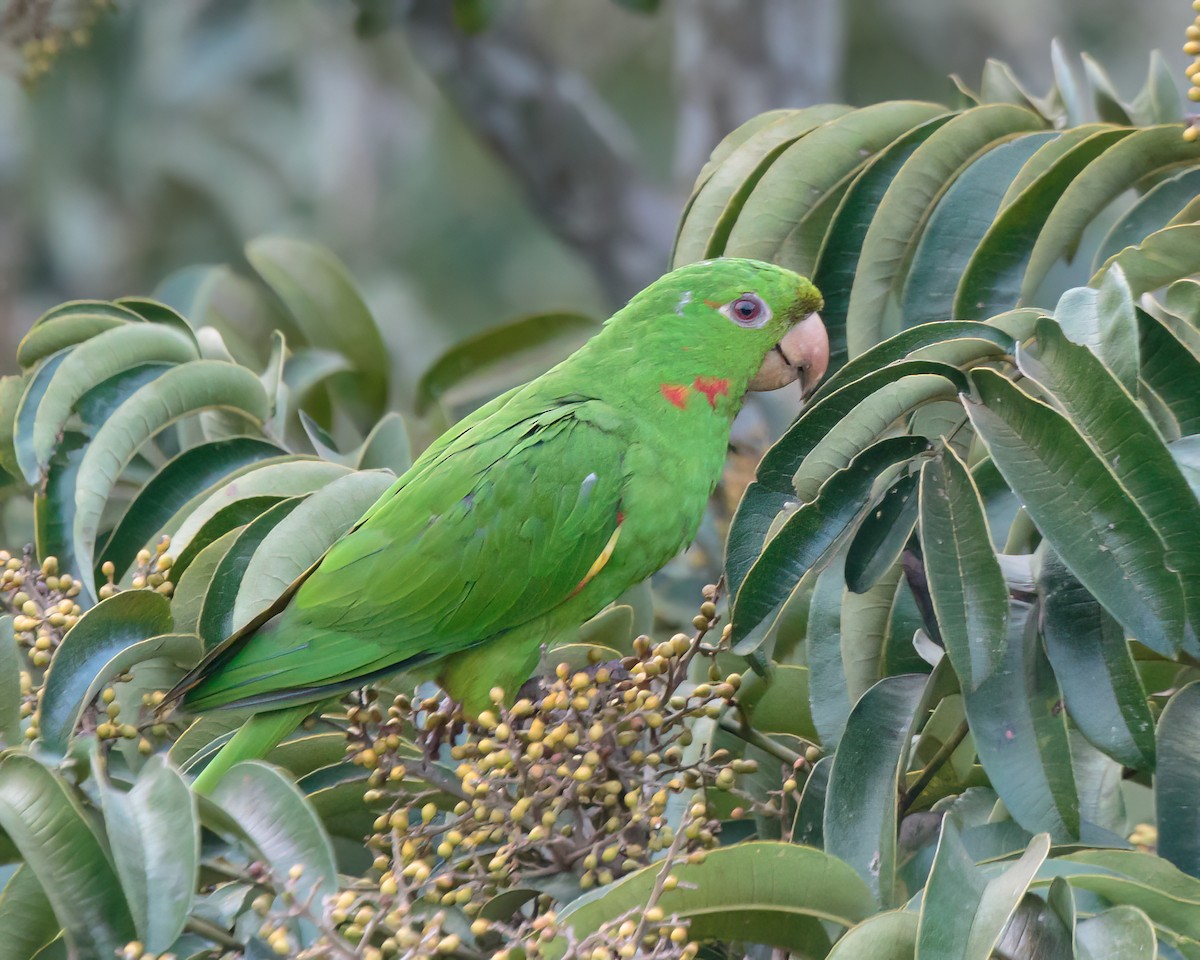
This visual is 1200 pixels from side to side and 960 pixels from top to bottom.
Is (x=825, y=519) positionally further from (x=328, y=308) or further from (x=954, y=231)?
(x=328, y=308)

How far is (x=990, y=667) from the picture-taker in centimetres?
158

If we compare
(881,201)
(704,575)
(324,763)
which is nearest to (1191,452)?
(881,201)

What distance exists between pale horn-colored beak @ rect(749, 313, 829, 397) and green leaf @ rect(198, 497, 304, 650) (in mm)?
996

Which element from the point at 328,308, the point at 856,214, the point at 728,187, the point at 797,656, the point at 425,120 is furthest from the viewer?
the point at 425,120

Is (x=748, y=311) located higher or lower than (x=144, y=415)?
higher

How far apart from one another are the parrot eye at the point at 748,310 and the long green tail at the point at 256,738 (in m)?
1.07

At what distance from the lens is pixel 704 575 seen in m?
3.80

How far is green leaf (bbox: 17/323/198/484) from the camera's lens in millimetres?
2227

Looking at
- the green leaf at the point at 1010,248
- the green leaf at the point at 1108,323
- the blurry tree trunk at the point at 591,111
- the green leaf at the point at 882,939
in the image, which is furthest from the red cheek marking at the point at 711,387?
the blurry tree trunk at the point at 591,111

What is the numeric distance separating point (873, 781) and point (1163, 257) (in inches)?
34.9

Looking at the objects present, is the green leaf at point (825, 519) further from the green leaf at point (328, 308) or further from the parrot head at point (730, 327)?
the green leaf at point (328, 308)

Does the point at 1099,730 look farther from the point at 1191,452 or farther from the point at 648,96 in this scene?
the point at 648,96

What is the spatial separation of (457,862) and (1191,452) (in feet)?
3.44

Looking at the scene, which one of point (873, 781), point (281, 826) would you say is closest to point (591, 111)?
point (873, 781)
